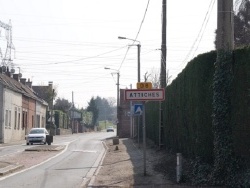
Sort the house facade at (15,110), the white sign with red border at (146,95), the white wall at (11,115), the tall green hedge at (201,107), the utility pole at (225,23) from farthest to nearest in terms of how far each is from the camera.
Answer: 1. the white wall at (11,115)
2. the house facade at (15,110)
3. the white sign with red border at (146,95)
4. the utility pole at (225,23)
5. the tall green hedge at (201,107)

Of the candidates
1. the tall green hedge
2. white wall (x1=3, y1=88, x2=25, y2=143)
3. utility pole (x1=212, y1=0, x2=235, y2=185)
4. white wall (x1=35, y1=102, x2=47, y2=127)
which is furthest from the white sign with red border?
white wall (x1=35, y1=102, x2=47, y2=127)

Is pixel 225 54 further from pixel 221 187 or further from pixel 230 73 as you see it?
pixel 221 187

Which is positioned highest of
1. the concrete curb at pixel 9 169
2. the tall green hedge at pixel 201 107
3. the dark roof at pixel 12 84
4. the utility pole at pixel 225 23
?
the dark roof at pixel 12 84

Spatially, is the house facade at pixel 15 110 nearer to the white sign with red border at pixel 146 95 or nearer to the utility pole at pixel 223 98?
the white sign with red border at pixel 146 95

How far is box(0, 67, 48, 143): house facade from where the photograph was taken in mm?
54094

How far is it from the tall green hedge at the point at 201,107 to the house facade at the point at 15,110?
110 ft

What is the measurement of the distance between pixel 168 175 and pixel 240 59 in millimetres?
5411

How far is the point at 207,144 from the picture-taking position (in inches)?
591

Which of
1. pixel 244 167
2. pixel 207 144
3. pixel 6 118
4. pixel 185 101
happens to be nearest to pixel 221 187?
pixel 244 167

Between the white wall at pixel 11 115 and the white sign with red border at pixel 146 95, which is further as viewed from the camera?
the white wall at pixel 11 115

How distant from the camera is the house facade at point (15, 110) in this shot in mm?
54094

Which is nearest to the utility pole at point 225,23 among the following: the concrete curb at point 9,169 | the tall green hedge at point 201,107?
the tall green hedge at point 201,107

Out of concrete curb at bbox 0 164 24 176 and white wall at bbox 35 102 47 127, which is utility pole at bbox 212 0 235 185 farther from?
white wall at bbox 35 102 47 127

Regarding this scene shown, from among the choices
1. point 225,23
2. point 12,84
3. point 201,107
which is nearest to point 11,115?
point 12,84
